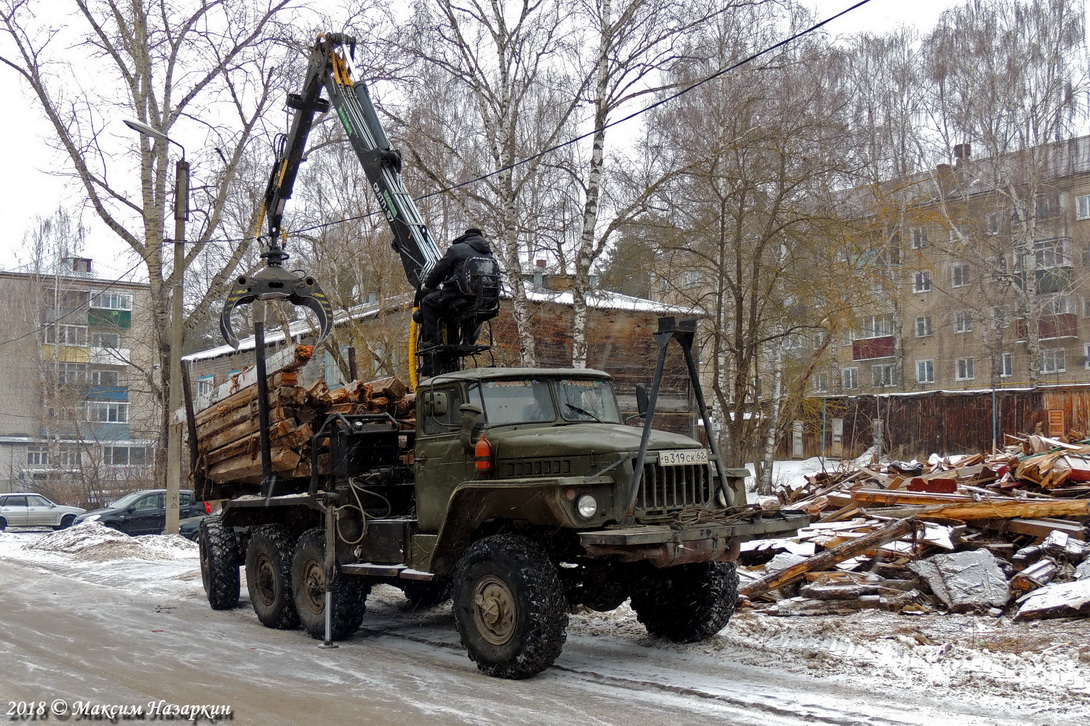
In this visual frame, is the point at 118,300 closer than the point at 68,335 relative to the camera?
No

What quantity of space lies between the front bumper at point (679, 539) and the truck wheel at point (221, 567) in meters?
6.50

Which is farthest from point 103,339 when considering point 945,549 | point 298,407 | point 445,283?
point 945,549

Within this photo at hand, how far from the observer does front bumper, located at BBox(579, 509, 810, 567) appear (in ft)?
24.2

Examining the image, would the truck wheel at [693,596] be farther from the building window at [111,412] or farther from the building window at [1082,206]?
the building window at [111,412]

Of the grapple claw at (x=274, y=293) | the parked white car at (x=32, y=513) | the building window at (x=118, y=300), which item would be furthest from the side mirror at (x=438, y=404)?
the building window at (x=118, y=300)

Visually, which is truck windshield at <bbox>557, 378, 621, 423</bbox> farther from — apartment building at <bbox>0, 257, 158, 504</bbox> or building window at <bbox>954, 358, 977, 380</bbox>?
building window at <bbox>954, 358, 977, 380</bbox>

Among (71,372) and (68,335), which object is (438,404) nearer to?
(71,372)

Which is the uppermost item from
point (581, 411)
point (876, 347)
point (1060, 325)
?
point (1060, 325)

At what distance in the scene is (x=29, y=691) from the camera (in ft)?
24.4

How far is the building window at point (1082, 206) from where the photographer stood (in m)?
44.3

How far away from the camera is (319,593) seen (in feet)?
34.4

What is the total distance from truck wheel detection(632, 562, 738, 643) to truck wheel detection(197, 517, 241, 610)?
230 inches

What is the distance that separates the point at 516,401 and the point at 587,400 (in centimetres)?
76

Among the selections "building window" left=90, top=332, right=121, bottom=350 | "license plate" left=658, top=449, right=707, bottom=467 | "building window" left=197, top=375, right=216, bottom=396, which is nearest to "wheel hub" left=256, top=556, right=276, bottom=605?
"license plate" left=658, top=449, right=707, bottom=467
